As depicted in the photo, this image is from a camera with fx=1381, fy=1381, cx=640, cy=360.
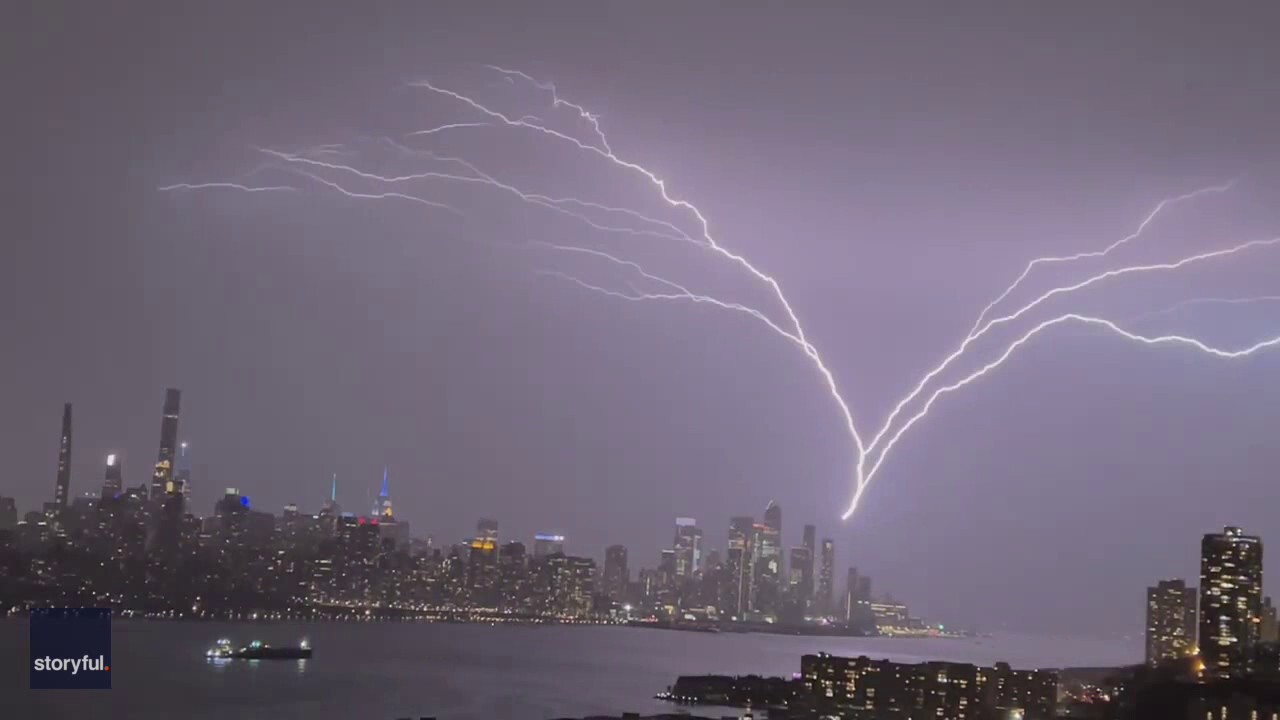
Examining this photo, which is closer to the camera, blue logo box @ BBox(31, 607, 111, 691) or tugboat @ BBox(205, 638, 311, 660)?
blue logo box @ BBox(31, 607, 111, 691)

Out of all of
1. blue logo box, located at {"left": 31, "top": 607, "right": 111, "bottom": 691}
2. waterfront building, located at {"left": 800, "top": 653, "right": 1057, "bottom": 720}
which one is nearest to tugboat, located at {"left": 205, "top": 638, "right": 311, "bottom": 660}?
blue logo box, located at {"left": 31, "top": 607, "right": 111, "bottom": 691}

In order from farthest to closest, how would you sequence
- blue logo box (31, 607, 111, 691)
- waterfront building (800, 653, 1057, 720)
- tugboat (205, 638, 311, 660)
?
tugboat (205, 638, 311, 660) < waterfront building (800, 653, 1057, 720) < blue logo box (31, 607, 111, 691)

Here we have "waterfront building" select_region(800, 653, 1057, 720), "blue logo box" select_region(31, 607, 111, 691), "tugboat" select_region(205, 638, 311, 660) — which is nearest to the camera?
"blue logo box" select_region(31, 607, 111, 691)

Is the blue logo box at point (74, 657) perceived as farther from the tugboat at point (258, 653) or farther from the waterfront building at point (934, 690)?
the waterfront building at point (934, 690)

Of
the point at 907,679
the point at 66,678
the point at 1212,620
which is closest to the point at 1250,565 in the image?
the point at 1212,620

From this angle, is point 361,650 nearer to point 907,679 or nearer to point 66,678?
point 66,678

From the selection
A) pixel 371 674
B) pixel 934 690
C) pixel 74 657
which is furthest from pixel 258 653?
pixel 934 690

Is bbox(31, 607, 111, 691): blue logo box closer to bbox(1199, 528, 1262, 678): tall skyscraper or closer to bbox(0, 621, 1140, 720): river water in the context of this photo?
bbox(0, 621, 1140, 720): river water
